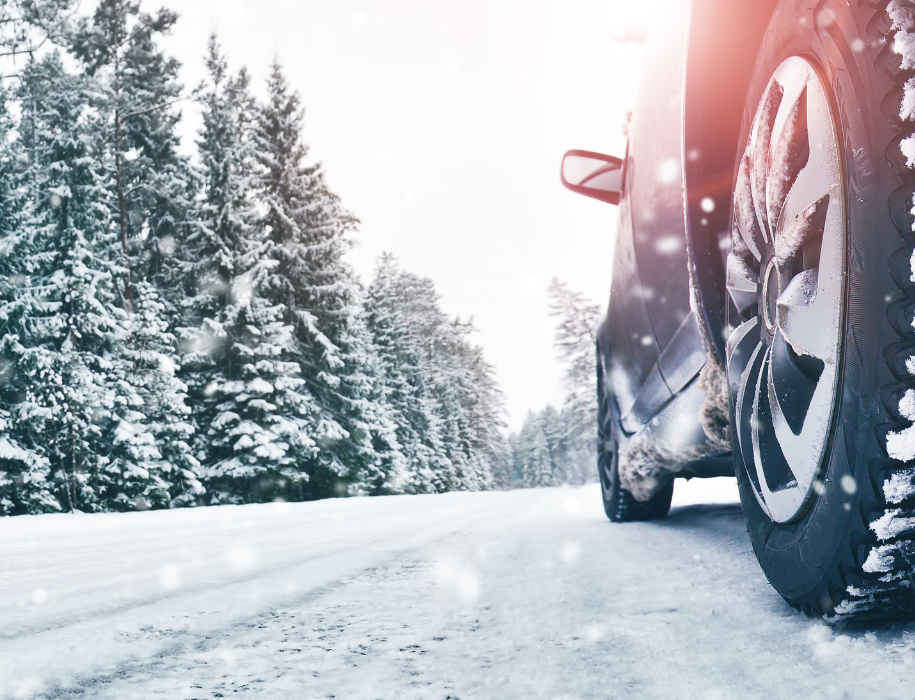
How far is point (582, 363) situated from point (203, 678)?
125 feet

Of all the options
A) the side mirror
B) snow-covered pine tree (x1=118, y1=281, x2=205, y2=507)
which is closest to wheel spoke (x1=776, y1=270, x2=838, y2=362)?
the side mirror

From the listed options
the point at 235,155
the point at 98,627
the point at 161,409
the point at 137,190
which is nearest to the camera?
the point at 98,627

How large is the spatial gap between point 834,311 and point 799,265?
0.19 metres

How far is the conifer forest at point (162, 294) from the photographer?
13695 millimetres

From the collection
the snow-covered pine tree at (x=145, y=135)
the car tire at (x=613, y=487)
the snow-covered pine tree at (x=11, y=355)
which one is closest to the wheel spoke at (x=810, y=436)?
the car tire at (x=613, y=487)

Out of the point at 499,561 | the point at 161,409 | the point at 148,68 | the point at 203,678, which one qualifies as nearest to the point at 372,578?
the point at 499,561

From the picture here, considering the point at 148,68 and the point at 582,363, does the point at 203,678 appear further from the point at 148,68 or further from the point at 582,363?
the point at 582,363

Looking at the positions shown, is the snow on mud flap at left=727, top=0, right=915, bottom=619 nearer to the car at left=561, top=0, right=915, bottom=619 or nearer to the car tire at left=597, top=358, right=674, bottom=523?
the car at left=561, top=0, right=915, bottom=619

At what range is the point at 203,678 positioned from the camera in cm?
95

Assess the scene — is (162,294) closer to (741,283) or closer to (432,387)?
(432,387)

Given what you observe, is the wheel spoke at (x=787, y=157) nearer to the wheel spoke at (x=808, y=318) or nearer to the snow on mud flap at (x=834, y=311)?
the snow on mud flap at (x=834, y=311)

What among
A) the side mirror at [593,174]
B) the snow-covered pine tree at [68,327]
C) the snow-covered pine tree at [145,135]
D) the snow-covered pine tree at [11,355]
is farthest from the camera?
the snow-covered pine tree at [145,135]

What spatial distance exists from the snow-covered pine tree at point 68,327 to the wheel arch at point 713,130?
46.5ft

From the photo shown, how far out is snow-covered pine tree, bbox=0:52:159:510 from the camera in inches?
518
